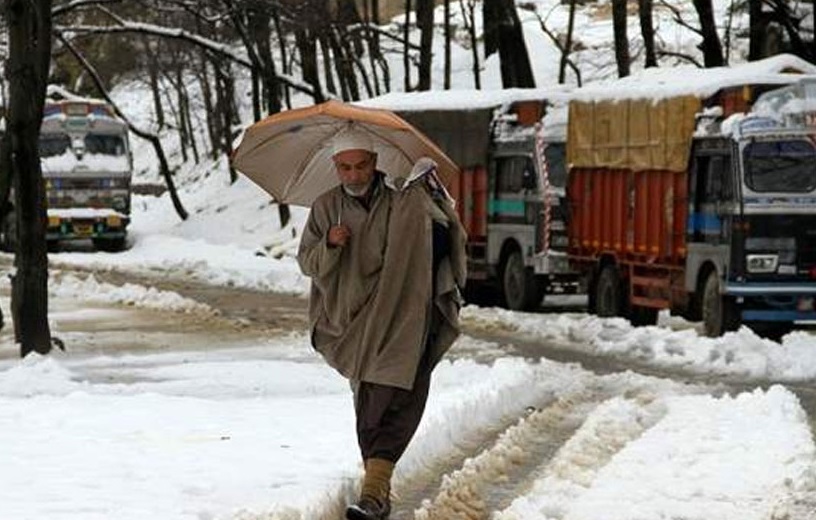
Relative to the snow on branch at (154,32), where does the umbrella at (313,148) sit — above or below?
below

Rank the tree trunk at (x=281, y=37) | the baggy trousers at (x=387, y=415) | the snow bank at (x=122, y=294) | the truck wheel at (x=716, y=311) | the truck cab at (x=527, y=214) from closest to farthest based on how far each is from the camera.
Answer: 1. the baggy trousers at (x=387, y=415)
2. the truck wheel at (x=716, y=311)
3. the truck cab at (x=527, y=214)
4. the snow bank at (x=122, y=294)
5. the tree trunk at (x=281, y=37)

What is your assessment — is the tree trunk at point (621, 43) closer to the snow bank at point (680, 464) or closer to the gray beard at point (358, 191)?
the snow bank at point (680, 464)

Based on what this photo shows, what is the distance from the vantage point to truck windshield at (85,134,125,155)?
4559 centimetres

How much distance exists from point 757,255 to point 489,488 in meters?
10.6

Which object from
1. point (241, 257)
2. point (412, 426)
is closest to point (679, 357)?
point (412, 426)

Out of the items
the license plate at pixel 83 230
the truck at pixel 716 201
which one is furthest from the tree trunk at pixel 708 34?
the license plate at pixel 83 230

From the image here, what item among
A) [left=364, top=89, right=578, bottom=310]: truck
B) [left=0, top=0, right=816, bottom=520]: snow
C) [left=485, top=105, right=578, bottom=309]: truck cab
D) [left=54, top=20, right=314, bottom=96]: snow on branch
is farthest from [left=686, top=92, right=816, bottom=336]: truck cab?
[left=54, top=20, right=314, bottom=96]: snow on branch

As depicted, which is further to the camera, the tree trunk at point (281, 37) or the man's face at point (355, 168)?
the tree trunk at point (281, 37)

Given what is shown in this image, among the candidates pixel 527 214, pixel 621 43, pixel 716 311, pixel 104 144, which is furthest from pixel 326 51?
pixel 716 311

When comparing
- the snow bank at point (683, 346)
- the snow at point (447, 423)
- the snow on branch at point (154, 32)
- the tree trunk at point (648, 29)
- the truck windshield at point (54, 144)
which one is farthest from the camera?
the truck windshield at point (54, 144)

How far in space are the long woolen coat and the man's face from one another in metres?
0.07

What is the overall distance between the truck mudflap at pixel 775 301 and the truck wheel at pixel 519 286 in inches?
233

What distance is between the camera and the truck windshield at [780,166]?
20.4 m

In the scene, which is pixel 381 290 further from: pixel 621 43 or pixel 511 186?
pixel 621 43
